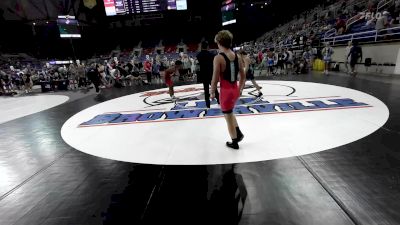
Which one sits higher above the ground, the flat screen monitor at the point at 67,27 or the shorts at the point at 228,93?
the flat screen monitor at the point at 67,27

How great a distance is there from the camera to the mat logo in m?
5.45

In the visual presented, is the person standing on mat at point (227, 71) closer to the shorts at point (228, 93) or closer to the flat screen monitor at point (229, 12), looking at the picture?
the shorts at point (228, 93)

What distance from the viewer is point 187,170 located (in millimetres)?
3018

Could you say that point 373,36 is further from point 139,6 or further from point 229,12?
point 139,6

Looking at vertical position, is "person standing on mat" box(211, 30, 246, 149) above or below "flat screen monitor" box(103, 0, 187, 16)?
below

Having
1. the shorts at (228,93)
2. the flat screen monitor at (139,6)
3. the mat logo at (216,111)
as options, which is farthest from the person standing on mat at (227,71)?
the flat screen monitor at (139,6)

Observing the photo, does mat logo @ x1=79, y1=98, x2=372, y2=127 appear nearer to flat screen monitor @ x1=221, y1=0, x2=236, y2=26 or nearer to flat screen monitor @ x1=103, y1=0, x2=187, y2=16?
flat screen monitor @ x1=103, y1=0, x2=187, y2=16

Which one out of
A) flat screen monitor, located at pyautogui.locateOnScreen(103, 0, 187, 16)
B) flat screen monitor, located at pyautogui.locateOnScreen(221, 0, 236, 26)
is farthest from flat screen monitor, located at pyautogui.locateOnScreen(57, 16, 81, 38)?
flat screen monitor, located at pyautogui.locateOnScreen(221, 0, 236, 26)

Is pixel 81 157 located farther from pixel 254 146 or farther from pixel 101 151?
pixel 254 146

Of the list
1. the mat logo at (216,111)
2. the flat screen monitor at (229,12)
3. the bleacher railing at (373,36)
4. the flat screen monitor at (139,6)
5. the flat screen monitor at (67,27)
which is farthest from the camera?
the flat screen monitor at (229,12)

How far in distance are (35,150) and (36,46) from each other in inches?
1397

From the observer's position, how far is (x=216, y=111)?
594 cm

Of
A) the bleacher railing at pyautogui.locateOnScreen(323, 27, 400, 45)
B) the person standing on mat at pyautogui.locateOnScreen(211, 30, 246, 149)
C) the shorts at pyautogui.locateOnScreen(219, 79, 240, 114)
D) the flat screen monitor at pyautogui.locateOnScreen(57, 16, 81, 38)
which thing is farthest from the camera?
the flat screen monitor at pyautogui.locateOnScreen(57, 16, 81, 38)

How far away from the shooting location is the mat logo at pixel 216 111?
5449mm
